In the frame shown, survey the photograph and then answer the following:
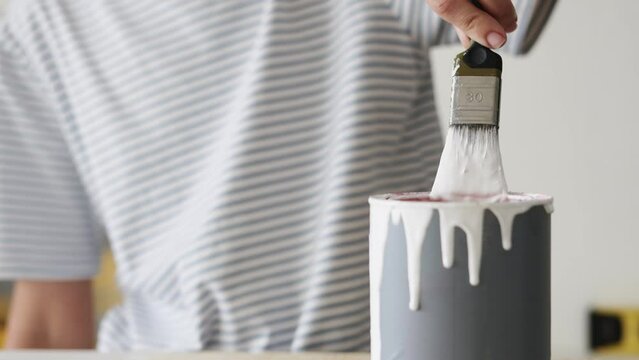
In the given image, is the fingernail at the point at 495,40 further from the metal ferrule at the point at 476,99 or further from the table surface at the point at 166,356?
the table surface at the point at 166,356

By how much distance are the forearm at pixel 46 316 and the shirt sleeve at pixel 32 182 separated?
25 mm

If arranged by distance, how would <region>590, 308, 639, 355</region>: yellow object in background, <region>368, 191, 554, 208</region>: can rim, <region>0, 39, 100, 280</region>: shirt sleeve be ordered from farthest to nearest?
<region>590, 308, 639, 355</region>: yellow object in background, <region>0, 39, 100, 280</region>: shirt sleeve, <region>368, 191, 554, 208</region>: can rim

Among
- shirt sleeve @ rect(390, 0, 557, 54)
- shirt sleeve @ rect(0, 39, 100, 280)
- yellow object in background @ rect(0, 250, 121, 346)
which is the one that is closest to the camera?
shirt sleeve @ rect(390, 0, 557, 54)

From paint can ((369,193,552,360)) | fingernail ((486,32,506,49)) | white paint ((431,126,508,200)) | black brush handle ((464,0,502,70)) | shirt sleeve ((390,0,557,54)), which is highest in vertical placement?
shirt sleeve ((390,0,557,54))

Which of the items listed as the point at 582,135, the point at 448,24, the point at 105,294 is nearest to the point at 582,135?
the point at 582,135

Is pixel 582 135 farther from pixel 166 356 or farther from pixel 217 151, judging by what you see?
pixel 166 356

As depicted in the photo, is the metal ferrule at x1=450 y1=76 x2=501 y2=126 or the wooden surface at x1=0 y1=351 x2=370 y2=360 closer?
the metal ferrule at x1=450 y1=76 x2=501 y2=126

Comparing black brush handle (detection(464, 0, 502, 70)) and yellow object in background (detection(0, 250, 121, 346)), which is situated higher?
black brush handle (detection(464, 0, 502, 70))

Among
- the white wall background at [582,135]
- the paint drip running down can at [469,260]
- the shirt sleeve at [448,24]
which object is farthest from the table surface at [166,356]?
the white wall background at [582,135]

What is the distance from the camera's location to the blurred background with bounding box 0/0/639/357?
1.82m

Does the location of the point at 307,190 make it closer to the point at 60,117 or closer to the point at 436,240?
the point at 60,117

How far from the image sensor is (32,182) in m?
0.86

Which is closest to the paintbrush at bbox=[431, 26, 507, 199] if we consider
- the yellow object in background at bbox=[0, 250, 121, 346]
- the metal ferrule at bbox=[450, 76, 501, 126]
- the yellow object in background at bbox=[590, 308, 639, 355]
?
the metal ferrule at bbox=[450, 76, 501, 126]

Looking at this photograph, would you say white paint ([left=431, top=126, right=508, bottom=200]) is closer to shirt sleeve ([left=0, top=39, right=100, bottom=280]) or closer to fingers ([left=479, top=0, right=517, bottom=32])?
fingers ([left=479, top=0, right=517, bottom=32])
